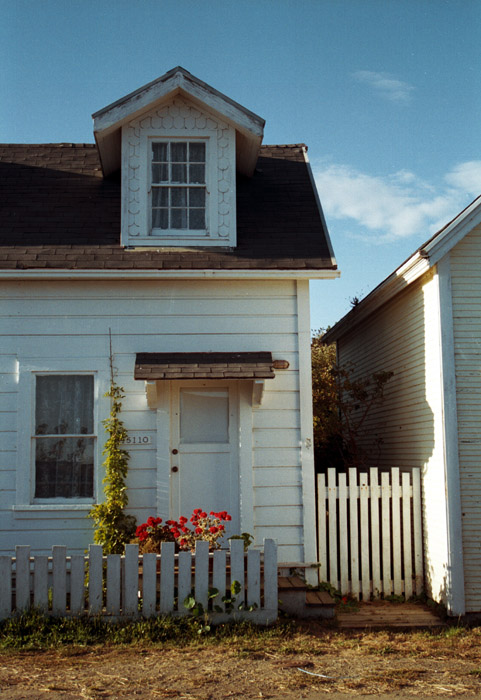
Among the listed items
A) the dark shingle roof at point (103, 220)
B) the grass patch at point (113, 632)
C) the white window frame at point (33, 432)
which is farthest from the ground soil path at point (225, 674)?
the dark shingle roof at point (103, 220)

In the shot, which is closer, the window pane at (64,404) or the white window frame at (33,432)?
the white window frame at (33,432)

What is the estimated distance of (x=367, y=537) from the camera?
914 centimetres

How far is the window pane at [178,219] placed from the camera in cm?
988

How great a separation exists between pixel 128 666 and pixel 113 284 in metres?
4.81

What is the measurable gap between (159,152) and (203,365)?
3.37m

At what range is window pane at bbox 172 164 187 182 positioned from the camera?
10.0 m

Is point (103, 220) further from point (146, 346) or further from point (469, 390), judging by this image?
point (469, 390)

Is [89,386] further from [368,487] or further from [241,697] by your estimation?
[241,697]

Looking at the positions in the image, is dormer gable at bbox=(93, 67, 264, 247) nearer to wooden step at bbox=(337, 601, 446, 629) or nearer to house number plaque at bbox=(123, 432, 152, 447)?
house number plaque at bbox=(123, 432, 152, 447)

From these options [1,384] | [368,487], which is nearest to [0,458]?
[1,384]

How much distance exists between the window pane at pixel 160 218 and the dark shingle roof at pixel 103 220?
0.51m

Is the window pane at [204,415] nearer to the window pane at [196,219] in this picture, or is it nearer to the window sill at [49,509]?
the window sill at [49,509]

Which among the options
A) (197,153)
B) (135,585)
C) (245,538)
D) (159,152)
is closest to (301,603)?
(245,538)

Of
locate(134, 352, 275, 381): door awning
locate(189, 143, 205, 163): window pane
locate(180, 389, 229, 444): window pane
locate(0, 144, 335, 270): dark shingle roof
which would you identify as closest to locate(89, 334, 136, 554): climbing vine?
locate(134, 352, 275, 381): door awning
